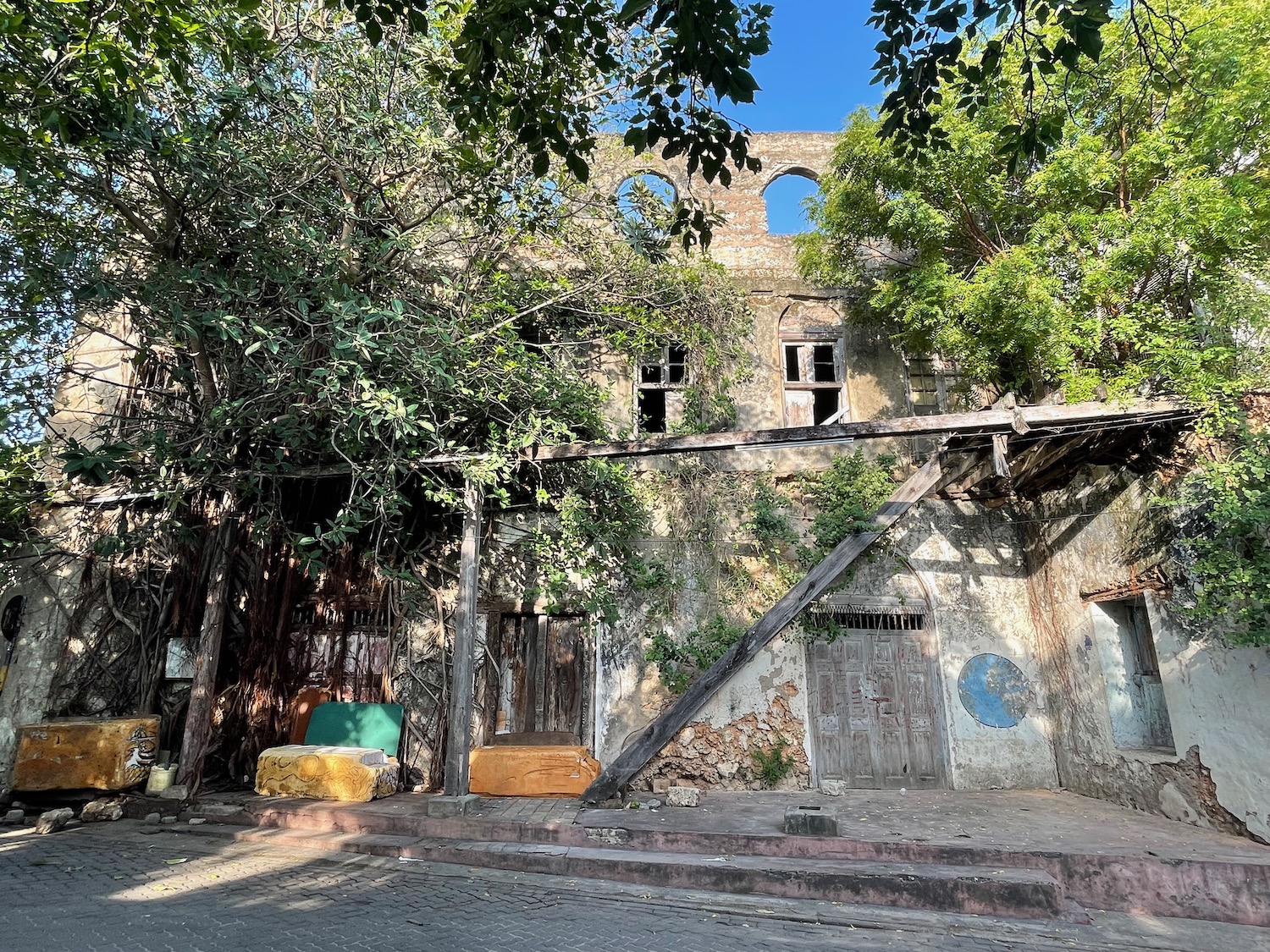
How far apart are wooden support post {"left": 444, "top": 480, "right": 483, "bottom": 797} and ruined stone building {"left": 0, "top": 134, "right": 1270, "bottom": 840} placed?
1.47 m

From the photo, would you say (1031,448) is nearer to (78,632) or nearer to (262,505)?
(262,505)

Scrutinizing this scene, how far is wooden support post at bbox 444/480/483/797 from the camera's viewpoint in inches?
253

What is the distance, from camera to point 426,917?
14.4ft

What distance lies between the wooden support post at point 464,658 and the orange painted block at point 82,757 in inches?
138

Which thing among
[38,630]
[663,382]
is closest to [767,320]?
[663,382]

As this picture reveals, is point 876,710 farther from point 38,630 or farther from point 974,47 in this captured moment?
point 38,630

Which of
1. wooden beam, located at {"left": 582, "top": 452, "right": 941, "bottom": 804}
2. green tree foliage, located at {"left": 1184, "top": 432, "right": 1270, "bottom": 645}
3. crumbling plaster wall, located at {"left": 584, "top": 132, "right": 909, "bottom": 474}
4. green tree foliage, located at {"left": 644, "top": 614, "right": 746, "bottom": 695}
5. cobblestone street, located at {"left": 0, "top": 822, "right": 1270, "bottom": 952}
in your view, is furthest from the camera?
crumbling plaster wall, located at {"left": 584, "top": 132, "right": 909, "bottom": 474}

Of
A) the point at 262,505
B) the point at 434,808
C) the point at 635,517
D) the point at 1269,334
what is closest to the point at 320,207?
the point at 262,505

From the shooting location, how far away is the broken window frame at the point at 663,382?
31.2 feet

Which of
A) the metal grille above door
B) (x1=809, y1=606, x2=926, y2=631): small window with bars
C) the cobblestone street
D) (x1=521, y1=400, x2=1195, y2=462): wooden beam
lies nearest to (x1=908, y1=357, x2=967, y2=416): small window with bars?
(x1=809, y1=606, x2=926, y2=631): small window with bars

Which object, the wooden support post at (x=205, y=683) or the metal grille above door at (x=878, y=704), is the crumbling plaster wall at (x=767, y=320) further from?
the wooden support post at (x=205, y=683)

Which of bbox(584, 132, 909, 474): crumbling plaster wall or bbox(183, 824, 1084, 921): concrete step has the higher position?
bbox(584, 132, 909, 474): crumbling plaster wall

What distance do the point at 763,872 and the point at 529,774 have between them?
2928 millimetres

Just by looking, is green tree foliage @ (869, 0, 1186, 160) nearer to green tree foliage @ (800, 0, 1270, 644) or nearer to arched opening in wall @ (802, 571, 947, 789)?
green tree foliage @ (800, 0, 1270, 644)
